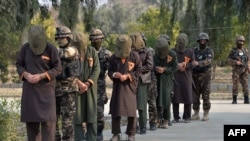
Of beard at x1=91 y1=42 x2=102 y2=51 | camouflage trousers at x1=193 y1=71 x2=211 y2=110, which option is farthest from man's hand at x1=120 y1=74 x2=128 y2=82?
camouflage trousers at x1=193 y1=71 x2=211 y2=110

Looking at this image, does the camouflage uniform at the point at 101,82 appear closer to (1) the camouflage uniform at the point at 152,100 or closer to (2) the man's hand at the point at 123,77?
(2) the man's hand at the point at 123,77

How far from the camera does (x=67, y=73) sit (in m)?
8.70

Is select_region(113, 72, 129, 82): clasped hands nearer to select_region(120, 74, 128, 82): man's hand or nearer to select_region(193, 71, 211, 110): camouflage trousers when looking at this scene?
select_region(120, 74, 128, 82): man's hand

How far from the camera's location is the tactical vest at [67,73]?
28.4ft

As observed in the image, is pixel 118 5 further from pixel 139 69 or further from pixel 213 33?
pixel 139 69

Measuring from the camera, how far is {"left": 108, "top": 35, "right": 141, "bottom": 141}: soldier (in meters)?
9.91

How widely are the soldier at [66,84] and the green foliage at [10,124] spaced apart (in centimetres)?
115

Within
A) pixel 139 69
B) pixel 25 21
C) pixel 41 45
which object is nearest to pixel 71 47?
pixel 41 45

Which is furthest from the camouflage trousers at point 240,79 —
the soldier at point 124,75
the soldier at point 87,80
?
the soldier at point 87,80

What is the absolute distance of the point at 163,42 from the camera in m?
12.0

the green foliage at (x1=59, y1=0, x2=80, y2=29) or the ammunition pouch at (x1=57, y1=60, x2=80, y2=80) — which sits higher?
the green foliage at (x1=59, y1=0, x2=80, y2=29)

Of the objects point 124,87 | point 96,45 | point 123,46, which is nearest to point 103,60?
point 96,45

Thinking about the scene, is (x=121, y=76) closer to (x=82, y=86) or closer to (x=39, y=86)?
(x=82, y=86)

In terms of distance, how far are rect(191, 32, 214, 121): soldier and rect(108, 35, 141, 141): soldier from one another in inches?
135
